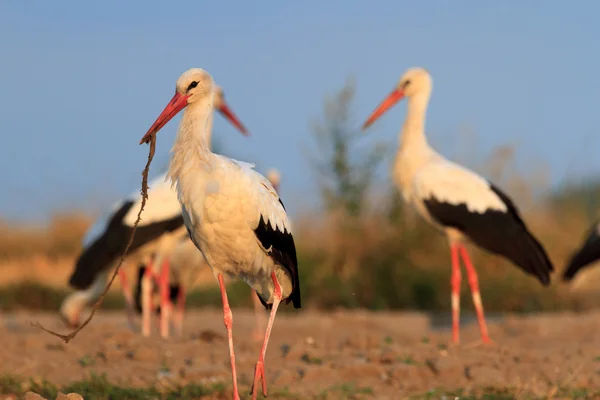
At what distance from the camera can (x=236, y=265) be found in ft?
17.9

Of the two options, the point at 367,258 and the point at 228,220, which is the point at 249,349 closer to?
the point at 228,220

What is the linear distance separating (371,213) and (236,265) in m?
7.68

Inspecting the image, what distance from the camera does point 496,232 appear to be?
340 inches

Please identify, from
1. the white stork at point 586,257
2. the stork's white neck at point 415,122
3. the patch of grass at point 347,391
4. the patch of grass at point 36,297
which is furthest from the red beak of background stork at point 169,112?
the patch of grass at point 36,297

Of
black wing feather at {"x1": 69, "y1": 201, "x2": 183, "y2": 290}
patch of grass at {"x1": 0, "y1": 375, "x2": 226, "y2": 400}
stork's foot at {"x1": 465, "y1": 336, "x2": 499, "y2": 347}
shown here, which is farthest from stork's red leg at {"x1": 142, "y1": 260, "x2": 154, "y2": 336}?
patch of grass at {"x1": 0, "y1": 375, "x2": 226, "y2": 400}

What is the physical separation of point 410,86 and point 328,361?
149 inches

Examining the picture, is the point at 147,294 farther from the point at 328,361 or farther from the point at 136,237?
the point at 328,361

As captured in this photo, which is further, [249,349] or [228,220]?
[249,349]

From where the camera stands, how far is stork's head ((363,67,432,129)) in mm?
9679

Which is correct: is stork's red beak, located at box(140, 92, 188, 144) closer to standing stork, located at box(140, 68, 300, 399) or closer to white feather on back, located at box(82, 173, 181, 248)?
standing stork, located at box(140, 68, 300, 399)

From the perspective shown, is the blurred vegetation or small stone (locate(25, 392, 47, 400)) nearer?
small stone (locate(25, 392, 47, 400))

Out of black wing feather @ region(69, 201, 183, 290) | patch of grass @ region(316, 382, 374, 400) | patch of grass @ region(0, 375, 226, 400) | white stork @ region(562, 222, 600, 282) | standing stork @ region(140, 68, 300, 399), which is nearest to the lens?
standing stork @ region(140, 68, 300, 399)

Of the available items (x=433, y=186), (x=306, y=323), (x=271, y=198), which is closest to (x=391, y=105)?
(x=433, y=186)

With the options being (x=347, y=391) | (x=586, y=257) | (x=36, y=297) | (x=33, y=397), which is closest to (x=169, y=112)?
(x=33, y=397)
